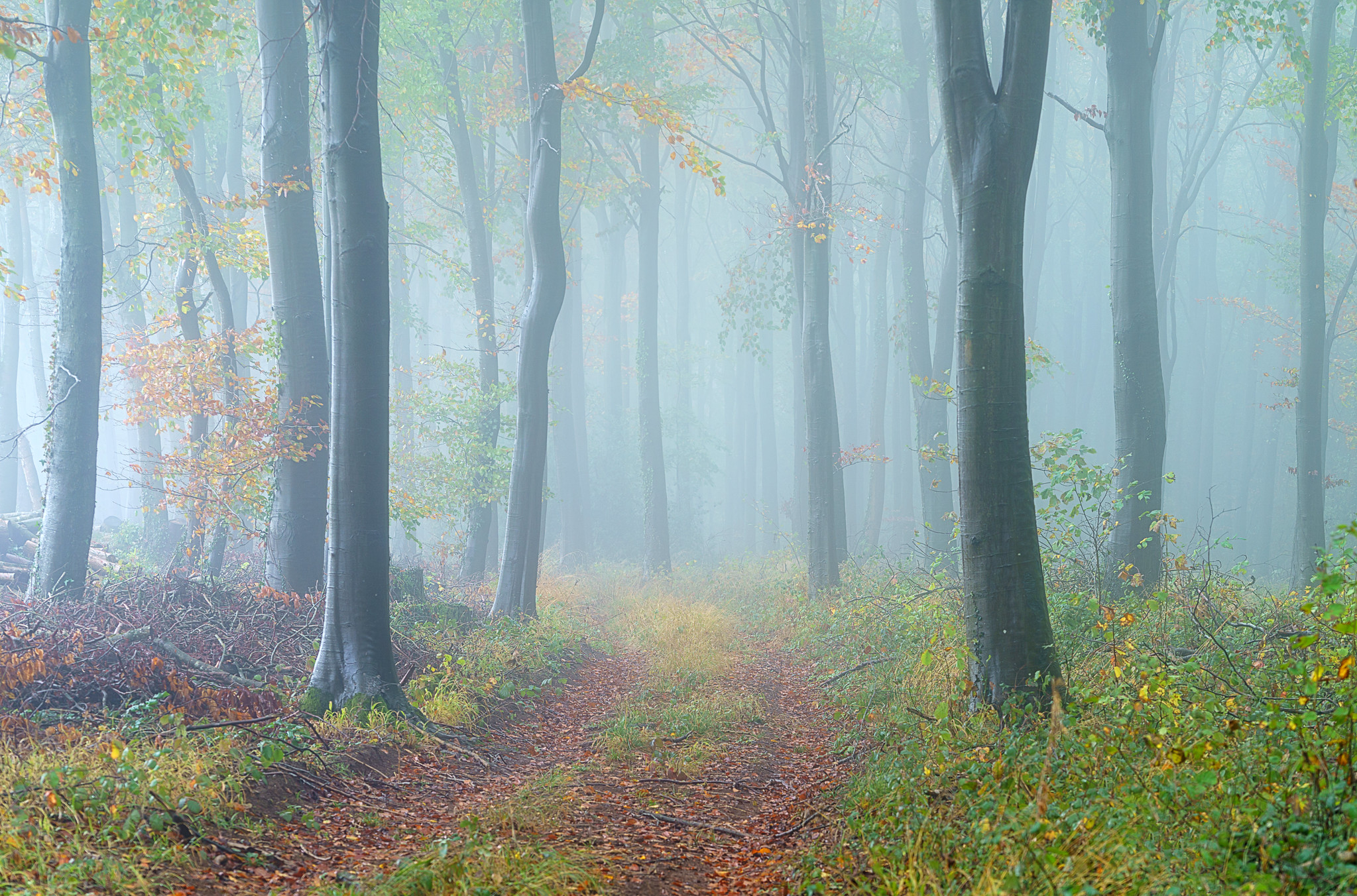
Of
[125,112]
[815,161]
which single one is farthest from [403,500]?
[815,161]

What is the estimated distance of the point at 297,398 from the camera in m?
9.48

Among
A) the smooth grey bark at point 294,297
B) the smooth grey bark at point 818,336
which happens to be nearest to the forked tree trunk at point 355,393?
the smooth grey bark at point 294,297

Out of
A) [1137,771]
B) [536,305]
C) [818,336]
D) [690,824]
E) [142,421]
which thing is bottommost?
[690,824]

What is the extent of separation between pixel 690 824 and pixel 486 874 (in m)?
1.61

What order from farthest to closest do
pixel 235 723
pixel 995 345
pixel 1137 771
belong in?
pixel 995 345 < pixel 235 723 < pixel 1137 771

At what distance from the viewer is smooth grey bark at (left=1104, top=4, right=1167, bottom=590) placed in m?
8.43

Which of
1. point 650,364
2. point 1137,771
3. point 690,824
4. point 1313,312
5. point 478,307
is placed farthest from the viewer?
point 650,364

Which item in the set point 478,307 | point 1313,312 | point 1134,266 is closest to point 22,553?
point 478,307

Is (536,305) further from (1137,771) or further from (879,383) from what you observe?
(879,383)

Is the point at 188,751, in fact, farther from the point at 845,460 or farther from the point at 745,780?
the point at 845,460

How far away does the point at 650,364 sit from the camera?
19.6 meters

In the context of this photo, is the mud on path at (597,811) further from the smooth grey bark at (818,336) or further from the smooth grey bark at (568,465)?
the smooth grey bark at (568,465)

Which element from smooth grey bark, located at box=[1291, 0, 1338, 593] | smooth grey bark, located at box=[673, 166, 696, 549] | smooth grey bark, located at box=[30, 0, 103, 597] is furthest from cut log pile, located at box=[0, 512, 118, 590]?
smooth grey bark, located at box=[673, 166, 696, 549]

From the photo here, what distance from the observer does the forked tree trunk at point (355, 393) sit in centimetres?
629
